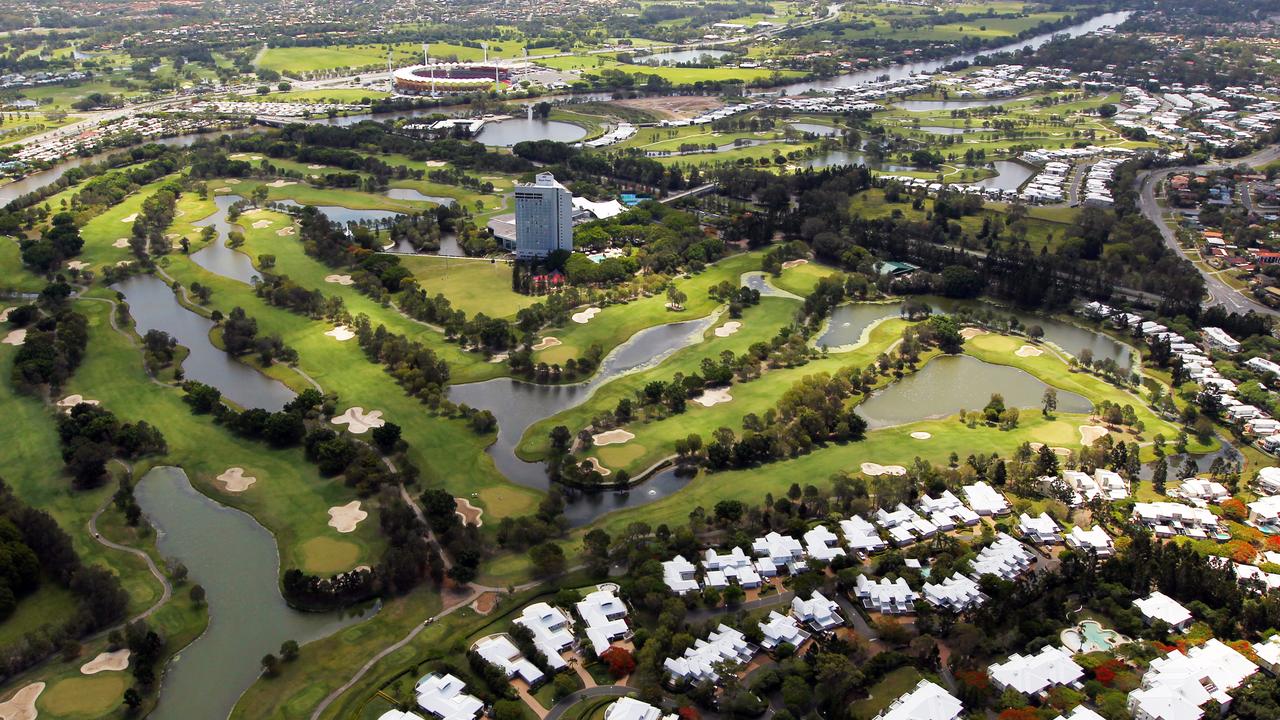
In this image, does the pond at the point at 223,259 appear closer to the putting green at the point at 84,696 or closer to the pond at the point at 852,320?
the putting green at the point at 84,696

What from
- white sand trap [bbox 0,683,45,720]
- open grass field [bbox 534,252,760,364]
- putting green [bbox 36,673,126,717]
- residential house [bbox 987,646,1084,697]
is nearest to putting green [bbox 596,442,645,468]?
open grass field [bbox 534,252,760,364]

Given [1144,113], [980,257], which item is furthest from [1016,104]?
[980,257]

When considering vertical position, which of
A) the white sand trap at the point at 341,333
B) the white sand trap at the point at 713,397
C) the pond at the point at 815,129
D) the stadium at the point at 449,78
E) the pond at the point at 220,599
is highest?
the stadium at the point at 449,78

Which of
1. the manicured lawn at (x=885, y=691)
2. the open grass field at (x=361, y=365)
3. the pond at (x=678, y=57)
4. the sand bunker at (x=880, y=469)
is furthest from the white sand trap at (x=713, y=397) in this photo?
the pond at (x=678, y=57)

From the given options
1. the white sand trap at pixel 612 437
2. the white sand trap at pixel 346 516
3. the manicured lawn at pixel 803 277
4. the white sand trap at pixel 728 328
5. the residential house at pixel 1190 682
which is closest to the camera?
the residential house at pixel 1190 682

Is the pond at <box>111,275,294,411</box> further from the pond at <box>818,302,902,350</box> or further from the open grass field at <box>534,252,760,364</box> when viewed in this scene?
the pond at <box>818,302,902,350</box>

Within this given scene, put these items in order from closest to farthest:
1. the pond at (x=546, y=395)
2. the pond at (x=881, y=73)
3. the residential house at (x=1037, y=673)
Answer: the residential house at (x=1037, y=673), the pond at (x=546, y=395), the pond at (x=881, y=73)

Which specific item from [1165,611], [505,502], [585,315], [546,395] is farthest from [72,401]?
[1165,611]

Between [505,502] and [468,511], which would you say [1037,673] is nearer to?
[505,502]
